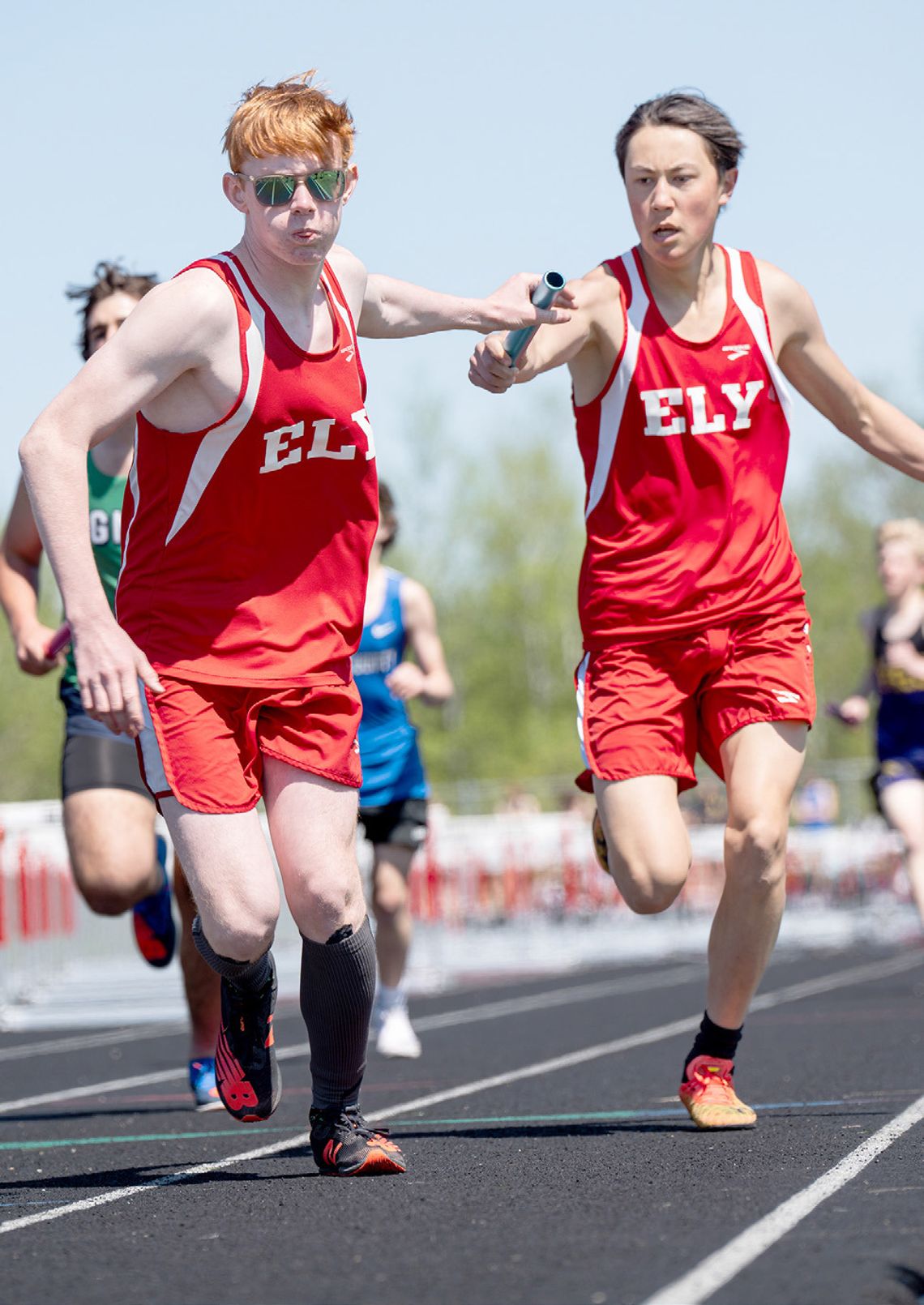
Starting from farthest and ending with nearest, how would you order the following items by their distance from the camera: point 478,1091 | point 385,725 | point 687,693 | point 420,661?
point 420,661, point 385,725, point 478,1091, point 687,693

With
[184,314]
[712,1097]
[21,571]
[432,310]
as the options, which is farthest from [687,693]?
[21,571]

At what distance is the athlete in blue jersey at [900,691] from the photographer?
1134 cm

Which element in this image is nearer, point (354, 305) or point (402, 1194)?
point (402, 1194)

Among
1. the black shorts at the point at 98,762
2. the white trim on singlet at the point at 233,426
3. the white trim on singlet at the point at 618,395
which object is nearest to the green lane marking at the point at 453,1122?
the black shorts at the point at 98,762

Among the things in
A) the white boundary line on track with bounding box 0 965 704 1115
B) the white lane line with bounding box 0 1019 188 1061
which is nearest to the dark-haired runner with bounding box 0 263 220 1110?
the white boundary line on track with bounding box 0 965 704 1115

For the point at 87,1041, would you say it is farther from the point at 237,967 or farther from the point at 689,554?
the point at 237,967

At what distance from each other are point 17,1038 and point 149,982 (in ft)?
18.1

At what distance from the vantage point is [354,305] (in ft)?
17.9

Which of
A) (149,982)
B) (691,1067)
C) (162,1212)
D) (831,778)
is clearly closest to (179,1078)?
(691,1067)

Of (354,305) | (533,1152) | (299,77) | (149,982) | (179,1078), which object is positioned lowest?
(149,982)

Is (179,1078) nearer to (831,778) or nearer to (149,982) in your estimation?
(149,982)

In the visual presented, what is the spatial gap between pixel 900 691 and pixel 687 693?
5.61 m

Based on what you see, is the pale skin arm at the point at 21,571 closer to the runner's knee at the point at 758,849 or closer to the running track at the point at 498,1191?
the running track at the point at 498,1191

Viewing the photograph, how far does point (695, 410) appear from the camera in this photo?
20.2 feet
